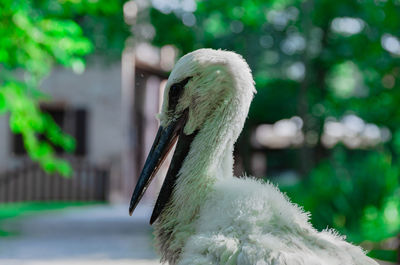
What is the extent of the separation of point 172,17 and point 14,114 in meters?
4.79

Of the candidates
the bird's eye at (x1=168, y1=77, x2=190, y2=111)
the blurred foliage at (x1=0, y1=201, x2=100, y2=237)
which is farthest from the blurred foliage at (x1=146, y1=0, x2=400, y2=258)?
the bird's eye at (x1=168, y1=77, x2=190, y2=111)

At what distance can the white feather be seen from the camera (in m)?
2.22

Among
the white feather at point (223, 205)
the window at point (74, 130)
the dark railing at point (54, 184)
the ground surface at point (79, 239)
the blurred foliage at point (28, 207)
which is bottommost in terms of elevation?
the ground surface at point (79, 239)

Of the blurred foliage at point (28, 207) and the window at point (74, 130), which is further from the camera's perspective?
the window at point (74, 130)

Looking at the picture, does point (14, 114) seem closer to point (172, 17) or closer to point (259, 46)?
point (172, 17)

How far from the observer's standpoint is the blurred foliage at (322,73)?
8836 millimetres

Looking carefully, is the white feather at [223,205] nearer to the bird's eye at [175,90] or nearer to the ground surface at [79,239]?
the bird's eye at [175,90]

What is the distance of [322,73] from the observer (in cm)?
1795

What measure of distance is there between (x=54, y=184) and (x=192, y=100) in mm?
17305

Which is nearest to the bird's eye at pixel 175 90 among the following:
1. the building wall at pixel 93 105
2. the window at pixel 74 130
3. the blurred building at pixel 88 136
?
the blurred building at pixel 88 136

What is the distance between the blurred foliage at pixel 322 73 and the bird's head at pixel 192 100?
595 centimetres

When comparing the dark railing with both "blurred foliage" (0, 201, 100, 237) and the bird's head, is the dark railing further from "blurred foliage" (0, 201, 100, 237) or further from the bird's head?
the bird's head

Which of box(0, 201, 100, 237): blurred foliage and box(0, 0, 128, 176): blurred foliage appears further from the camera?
box(0, 201, 100, 237): blurred foliage

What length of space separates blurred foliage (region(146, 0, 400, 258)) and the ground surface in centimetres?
285
